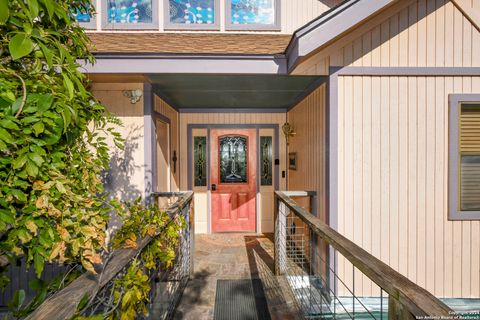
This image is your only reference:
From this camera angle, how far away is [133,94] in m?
3.67

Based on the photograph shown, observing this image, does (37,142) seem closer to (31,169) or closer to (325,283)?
(31,169)

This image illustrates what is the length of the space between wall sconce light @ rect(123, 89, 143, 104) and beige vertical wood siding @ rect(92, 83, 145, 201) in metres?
0.06

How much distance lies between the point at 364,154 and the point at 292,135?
7.15ft

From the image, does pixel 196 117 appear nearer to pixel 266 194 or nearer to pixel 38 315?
pixel 266 194

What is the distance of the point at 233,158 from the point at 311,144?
2.35 m

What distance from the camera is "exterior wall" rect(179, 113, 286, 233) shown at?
585 cm

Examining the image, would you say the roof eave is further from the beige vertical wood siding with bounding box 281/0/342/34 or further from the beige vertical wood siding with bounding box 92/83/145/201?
the beige vertical wood siding with bounding box 92/83/145/201

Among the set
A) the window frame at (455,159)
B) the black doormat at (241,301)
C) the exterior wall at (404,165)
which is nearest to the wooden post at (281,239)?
the black doormat at (241,301)

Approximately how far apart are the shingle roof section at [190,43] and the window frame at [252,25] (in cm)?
22

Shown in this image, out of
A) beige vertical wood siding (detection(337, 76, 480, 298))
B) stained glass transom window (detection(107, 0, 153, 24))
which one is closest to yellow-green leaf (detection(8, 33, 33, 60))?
beige vertical wood siding (detection(337, 76, 480, 298))

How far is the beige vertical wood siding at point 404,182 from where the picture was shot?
321 cm

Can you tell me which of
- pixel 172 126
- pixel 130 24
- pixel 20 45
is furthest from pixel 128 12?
pixel 20 45

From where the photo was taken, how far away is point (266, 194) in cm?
598

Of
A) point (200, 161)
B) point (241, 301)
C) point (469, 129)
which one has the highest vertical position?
point (469, 129)
